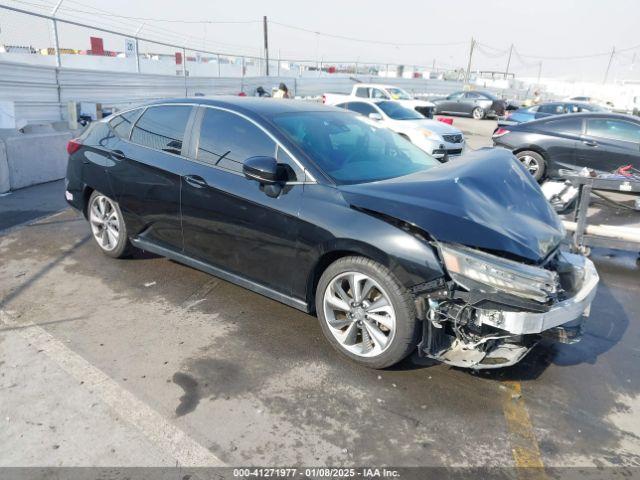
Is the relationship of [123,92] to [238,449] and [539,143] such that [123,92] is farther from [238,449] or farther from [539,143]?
[238,449]

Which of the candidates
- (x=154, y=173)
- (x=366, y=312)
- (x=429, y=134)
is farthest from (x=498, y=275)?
(x=429, y=134)

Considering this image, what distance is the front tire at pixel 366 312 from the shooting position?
9.95ft

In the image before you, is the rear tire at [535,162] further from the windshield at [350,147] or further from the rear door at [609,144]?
the windshield at [350,147]

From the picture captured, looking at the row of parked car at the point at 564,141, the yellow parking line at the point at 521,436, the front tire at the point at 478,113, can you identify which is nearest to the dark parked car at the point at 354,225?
the yellow parking line at the point at 521,436

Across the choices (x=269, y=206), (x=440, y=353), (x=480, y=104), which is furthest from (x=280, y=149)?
(x=480, y=104)

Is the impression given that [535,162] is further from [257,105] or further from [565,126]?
[257,105]

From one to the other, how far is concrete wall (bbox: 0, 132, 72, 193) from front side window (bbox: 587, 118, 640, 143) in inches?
364

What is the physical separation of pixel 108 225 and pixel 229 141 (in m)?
1.88

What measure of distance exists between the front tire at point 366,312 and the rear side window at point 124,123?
2.64 metres

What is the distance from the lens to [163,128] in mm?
4402

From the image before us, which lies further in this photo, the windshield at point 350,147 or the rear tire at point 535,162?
the rear tire at point 535,162

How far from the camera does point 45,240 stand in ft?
18.5

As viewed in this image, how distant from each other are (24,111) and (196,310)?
864 cm

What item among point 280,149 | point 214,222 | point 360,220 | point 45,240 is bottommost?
point 45,240
